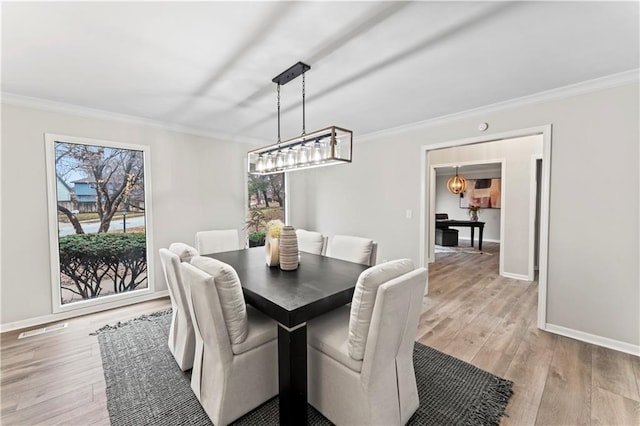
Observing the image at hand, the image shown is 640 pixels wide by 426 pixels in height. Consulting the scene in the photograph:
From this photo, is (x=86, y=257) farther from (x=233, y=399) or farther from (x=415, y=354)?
(x=415, y=354)

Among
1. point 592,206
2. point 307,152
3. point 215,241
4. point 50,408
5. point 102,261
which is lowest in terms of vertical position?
point 50,408

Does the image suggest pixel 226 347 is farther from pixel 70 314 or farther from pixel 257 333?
pixel 70 314

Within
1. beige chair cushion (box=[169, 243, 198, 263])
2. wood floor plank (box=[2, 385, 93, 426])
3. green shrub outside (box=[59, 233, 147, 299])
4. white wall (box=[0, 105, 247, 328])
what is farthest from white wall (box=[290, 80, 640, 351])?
green shrub outside (box=[59, 233, 147, 299])

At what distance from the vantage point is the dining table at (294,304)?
1536 mm

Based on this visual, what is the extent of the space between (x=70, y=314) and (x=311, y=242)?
293 cm

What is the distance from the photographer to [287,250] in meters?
2.34

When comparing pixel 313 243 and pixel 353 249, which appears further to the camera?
pixel 313 243

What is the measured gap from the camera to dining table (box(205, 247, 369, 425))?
154 centimetres

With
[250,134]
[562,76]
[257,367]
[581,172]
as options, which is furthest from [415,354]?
[250,134]

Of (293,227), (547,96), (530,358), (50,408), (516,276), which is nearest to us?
(50,408)

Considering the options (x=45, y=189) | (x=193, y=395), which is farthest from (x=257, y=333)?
(x=45, y=189)

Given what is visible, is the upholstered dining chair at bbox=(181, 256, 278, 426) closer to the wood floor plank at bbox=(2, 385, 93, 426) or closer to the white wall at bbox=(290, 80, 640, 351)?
the wood floor plank at bbox=(2, 385, 93, 426)

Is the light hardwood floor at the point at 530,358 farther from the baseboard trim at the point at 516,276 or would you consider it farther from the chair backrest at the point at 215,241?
the chair backrest at the point at 215,241

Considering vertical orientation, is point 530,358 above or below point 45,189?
below
